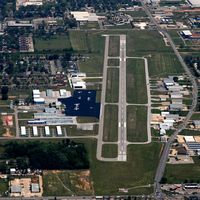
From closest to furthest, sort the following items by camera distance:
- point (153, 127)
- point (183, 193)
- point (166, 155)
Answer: point (183, 193)
point (166, 155)
point (153, 127)

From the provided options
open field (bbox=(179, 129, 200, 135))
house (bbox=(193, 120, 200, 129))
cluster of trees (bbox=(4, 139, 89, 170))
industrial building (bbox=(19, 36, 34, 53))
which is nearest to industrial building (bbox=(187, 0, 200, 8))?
industrial building (bbox=(19, 36, 34, 53))

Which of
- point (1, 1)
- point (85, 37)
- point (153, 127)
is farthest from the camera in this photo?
point (1, 1)

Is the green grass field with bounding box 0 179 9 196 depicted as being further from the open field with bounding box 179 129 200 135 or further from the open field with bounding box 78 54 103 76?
the open field with bounding box 78 54 103 76

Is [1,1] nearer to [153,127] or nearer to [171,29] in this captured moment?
[171,29]

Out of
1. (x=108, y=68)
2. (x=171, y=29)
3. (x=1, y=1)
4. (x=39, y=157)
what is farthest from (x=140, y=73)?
(x=1, y=1)

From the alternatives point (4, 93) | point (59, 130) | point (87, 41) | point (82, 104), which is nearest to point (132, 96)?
point (82, 104)

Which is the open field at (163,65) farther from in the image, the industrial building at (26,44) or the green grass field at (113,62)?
the industrial building at (26,44)

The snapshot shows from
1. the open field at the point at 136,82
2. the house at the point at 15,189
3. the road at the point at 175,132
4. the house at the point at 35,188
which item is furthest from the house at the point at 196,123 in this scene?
the house at the point at 15,189
